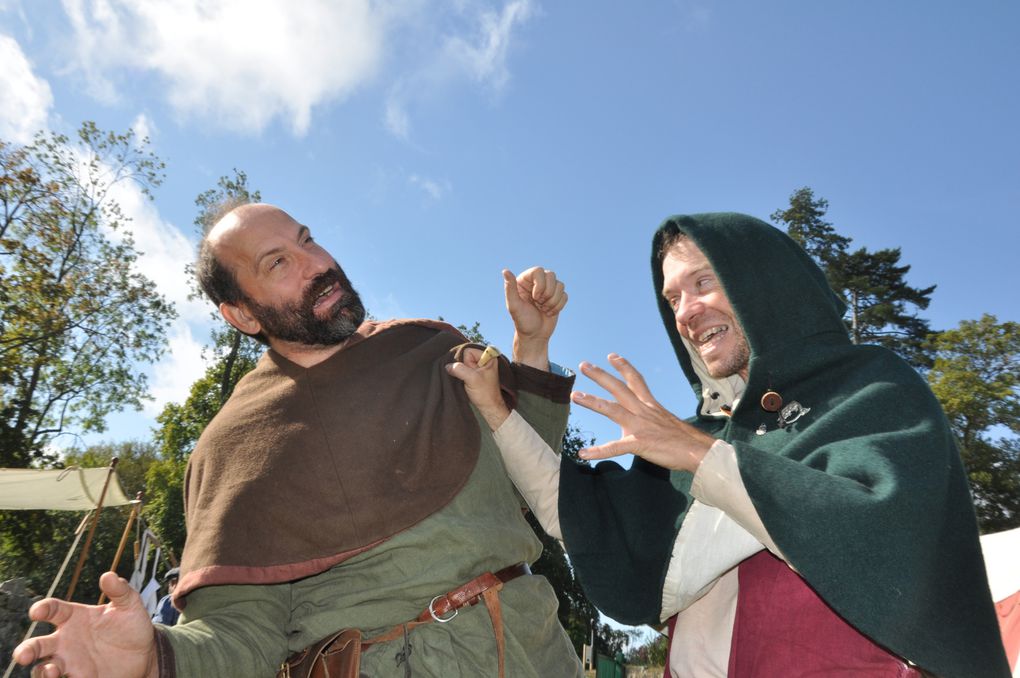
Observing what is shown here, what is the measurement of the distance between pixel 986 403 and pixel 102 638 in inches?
1180

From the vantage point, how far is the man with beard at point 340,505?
218cm

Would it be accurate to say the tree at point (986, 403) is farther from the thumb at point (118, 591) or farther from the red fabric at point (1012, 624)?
the thumb at point (118, 591)

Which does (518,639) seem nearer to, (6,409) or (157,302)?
(6,409)

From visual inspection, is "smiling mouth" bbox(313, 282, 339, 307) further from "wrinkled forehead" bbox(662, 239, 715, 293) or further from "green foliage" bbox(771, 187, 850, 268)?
"green foliage" bbox(771, 187, 850, 268)

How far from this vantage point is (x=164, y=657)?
197cm

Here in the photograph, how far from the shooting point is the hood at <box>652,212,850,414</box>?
7.63 ft

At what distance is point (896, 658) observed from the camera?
1.90 m

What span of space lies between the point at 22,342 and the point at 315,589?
839 inches

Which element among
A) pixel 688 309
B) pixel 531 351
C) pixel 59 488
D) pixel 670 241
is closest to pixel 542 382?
pixel 531 351

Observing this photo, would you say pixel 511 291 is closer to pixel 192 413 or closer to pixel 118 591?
pixel 118 591

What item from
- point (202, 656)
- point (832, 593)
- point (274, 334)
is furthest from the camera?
point (274, 334)

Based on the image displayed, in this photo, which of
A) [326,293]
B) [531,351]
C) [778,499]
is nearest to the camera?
[778,499]

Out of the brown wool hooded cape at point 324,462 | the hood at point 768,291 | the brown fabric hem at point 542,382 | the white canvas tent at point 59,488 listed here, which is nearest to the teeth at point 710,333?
the hood at point 768,291

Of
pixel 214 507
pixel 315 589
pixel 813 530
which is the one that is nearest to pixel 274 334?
pixel 214 507
